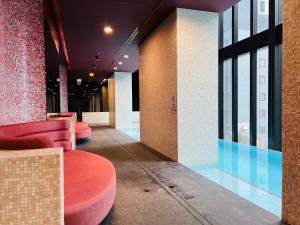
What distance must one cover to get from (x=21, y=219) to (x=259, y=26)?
692 centimetres

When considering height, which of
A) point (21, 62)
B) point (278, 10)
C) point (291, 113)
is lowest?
point (291, 113)

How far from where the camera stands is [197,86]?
14.8 feet

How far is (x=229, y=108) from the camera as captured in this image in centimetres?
784

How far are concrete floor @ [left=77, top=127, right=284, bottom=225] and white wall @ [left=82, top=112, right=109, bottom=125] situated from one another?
12.5m

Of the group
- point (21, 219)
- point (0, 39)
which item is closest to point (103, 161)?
point (21, 219)

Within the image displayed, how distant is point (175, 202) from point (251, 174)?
7.67ft

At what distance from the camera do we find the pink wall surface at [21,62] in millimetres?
2872

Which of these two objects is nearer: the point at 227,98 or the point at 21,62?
the point at 21,62

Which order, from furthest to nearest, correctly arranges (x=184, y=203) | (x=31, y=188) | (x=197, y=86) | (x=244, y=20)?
(x=244, y=20) → (x=197, y=86) → (x=184, y=203) → (x=31, y=188)

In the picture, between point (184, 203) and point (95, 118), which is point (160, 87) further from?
point (95, 118)

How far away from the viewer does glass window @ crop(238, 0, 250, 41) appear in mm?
6684

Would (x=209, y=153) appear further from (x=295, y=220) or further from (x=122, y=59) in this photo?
(x=122, y=59)

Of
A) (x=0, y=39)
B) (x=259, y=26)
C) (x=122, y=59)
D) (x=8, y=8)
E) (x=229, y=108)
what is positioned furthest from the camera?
(x=122, y=59)

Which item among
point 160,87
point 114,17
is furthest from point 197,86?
point 114,17
